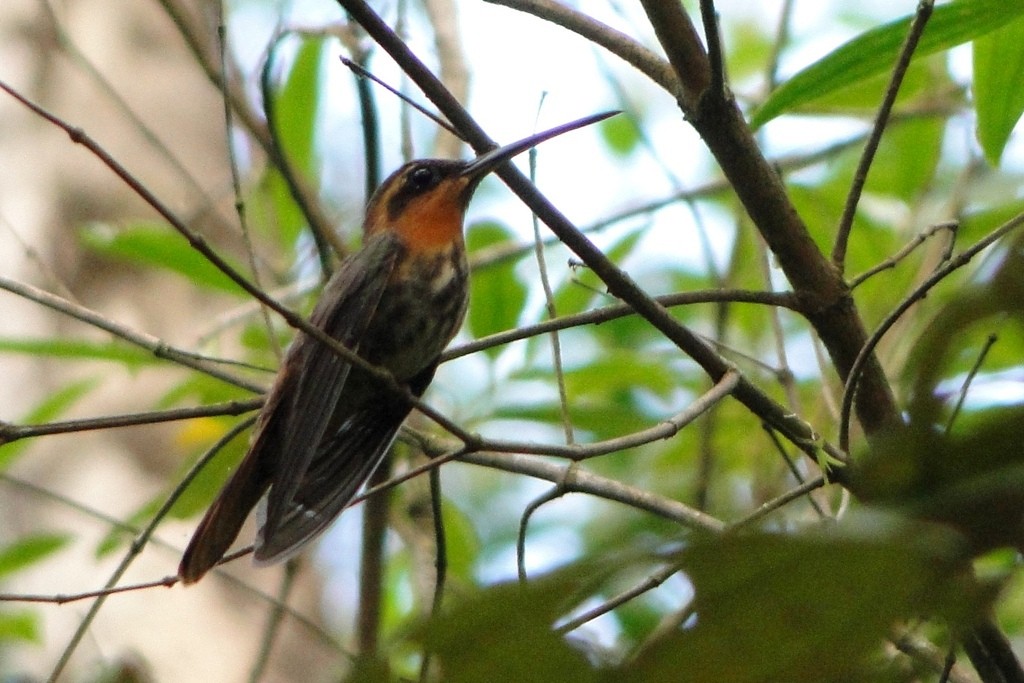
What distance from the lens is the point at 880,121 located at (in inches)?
73.0

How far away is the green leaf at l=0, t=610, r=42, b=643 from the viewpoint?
11.1 feet

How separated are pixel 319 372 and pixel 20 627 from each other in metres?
1.68

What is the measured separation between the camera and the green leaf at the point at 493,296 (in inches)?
132

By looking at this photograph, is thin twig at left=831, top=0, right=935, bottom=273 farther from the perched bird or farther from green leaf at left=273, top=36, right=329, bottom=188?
green leaf at left=273, top=36, right=329, bottom=188

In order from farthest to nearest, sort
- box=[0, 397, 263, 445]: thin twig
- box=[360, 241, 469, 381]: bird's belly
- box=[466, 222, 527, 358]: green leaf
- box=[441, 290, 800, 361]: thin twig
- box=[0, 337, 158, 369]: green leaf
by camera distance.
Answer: box=[466, 222, 527, 358]: green leaf → box=[0, 337, 158, 369]: green leaf → box=[360, 241, 469, 381]: bird's belly → box=[441, 290, 800, 361]: thin twig → box=[0, 397, 263, 445]: thin twig

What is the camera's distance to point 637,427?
3475 mm

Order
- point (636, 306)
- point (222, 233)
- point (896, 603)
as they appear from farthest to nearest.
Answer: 1. point (222, 233)
2. point (636, 306)
3. point (896, 603)

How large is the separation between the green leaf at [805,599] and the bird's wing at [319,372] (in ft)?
5.35

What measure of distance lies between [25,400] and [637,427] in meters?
3.43

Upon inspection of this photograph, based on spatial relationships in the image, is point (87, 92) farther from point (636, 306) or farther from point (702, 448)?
point (636, 306)

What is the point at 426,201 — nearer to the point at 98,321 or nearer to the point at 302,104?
the point at 302,104

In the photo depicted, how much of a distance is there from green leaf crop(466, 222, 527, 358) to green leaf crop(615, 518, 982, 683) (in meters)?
2.86

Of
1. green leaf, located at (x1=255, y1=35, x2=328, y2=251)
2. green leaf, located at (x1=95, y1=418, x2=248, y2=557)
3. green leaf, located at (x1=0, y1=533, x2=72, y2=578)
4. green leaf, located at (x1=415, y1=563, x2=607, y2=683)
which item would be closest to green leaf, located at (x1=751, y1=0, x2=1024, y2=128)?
green leaf, located at (x1=415, y1=563, x2=607, y2=683)

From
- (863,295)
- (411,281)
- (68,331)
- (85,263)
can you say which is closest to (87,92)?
(85,263)
